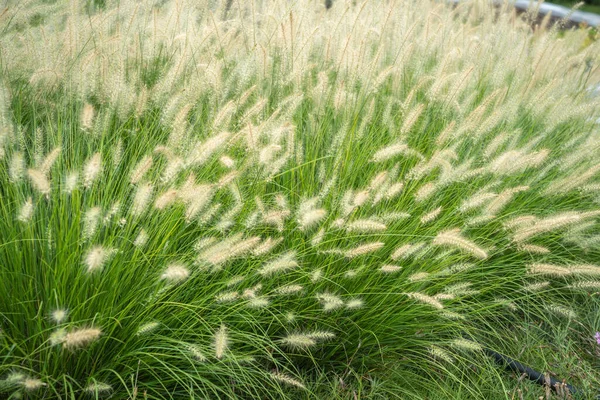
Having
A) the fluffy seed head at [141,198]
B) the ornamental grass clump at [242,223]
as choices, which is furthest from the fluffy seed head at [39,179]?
the fluffy seed head at [141,198]

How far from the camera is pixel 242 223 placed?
2717 millimetres

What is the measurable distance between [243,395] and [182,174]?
1.05 metres

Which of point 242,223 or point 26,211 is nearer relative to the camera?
point 26,211

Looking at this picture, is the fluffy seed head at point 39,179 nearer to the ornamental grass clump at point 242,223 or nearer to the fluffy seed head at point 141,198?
the ornamental grass clump at point 242,223

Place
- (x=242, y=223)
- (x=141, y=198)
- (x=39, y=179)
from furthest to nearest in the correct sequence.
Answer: (x=242, y=223)
(x=141, y=198)
(x=39, y=179)

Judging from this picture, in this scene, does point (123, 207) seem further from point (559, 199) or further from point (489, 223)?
point (559, 199)

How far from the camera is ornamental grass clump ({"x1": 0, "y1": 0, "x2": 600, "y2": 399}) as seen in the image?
7.49 ft

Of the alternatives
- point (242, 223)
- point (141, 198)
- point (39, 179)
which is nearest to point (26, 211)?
point (39, 179)

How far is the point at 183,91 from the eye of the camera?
3.29 metres

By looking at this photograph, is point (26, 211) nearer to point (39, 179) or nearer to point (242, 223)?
point (39, 179)

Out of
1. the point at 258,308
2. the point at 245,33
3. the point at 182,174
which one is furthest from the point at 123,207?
the point at 245,33

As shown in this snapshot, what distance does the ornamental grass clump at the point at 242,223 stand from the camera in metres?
2.28

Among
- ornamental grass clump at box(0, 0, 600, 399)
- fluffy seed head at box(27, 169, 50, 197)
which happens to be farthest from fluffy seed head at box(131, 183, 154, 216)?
fluffy seed head at box(27, 169, 50, 197)

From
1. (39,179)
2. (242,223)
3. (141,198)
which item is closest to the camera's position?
(39,179)
